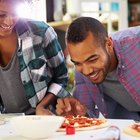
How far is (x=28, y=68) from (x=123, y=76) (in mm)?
425

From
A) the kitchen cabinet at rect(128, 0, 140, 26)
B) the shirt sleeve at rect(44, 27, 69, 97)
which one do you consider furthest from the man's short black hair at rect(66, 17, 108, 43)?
the kitchen cabinet at rect(128, 0, 140, 26)

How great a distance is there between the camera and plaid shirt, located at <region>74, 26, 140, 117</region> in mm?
1524

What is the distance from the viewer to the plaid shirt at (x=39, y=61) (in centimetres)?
146

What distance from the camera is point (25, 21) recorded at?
60.6 inches

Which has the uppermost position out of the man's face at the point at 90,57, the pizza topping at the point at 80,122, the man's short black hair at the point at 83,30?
the man's short black hair at the point at 83,30

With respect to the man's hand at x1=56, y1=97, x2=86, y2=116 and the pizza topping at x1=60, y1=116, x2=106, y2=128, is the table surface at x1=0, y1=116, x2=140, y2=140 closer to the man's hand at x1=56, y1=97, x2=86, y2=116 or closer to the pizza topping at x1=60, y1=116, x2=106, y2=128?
the pizza topping at x1=60, y1=116, x2=106, y2=128

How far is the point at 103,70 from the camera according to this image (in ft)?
4.83

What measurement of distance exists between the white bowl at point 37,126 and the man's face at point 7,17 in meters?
0.46

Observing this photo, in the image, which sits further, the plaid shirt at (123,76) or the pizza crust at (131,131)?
the plaid shirt at (123,76)

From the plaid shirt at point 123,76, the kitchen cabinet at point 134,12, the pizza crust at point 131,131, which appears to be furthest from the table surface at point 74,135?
the kitchen cabinet at point 134,12

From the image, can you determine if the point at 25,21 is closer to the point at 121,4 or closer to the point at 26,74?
the point at 26,74

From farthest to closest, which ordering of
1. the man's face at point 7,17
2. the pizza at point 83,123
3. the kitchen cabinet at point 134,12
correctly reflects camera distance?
the kitchen cabinet at point 134,12 < the man's face at point 7,17 < the pizza at point 83,123

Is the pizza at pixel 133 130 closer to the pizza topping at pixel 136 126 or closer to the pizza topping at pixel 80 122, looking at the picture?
the pizza topping at pixel 136 126

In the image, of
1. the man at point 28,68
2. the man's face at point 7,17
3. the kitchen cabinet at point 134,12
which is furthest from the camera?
the kitchen cabinet at point 134,12
